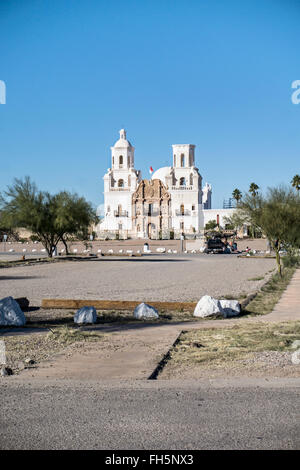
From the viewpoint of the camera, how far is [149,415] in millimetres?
5188

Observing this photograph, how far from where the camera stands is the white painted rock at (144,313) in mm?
11453

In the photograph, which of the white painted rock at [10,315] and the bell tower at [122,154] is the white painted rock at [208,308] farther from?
the bell tower at [122,154]

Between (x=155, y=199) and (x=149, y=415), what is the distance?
100563mm

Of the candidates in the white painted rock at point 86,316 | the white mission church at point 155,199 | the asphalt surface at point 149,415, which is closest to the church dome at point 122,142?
the white mission church at point 155,199

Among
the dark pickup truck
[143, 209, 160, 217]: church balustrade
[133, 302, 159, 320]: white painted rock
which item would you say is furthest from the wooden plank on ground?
[143, 209, 160, 217]: church balustrade

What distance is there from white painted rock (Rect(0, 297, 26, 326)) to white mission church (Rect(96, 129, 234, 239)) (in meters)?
87.0

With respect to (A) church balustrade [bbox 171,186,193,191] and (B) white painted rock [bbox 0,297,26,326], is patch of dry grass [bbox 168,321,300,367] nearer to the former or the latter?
(B) white painted rock [bbox 0,297,26,326]

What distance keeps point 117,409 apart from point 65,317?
21.2 feet

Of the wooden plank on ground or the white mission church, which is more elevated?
the white mission church

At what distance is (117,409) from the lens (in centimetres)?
540

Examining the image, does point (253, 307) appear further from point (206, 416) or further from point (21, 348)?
point (206, 416)

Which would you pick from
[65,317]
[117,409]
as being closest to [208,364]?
[117,409]

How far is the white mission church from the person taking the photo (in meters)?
105

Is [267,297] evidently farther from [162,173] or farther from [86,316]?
[162,173]
